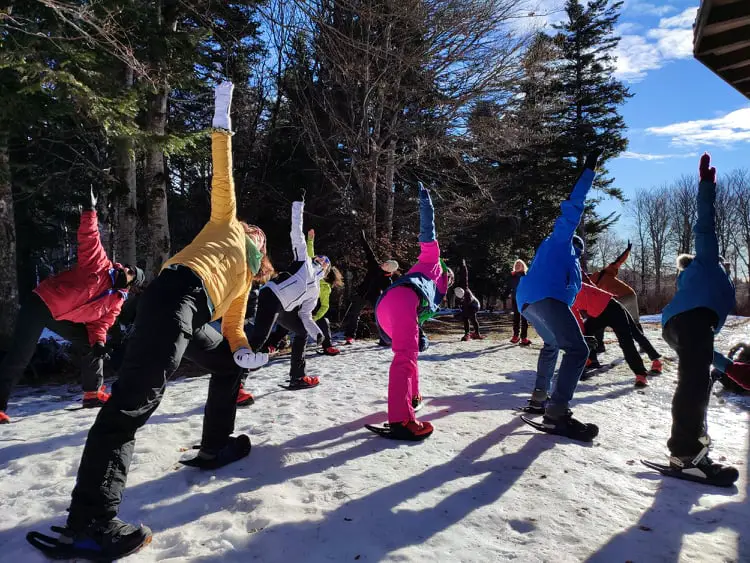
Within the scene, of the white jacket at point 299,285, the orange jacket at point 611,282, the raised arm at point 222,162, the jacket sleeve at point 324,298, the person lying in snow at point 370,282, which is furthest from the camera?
the jacket sleeve at point 324,298

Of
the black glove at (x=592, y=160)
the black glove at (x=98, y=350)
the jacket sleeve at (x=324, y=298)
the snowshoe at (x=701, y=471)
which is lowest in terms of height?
the snowshoe at (x=701, y=471)

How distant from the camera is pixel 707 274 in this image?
3695 millimetres

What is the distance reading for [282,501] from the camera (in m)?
3.12

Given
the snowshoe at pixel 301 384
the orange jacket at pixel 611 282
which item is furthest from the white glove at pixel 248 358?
the orange jacket at pixel 611 282

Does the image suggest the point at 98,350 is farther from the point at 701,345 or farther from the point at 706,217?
the point at 706,217

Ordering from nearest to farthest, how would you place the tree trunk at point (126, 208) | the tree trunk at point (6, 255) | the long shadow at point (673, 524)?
the long shadow at point (673, 524), the tree trunk at point (6, 255), the tree trunk at point (126, 208)

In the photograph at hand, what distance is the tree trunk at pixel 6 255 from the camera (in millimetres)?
7750

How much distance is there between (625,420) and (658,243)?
180 feet

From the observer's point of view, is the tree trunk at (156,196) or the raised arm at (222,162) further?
the tree trunk at (156,196)

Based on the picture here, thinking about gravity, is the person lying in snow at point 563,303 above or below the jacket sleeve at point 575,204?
below

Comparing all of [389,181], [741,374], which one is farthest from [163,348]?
[389,181]

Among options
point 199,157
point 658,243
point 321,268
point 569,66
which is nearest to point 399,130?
point 199,157

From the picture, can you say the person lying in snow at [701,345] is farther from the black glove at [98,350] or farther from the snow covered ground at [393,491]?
the black glove at [98,350]

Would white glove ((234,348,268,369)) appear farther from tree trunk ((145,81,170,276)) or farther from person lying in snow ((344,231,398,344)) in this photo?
tree trunk ((145,81,170,276))
